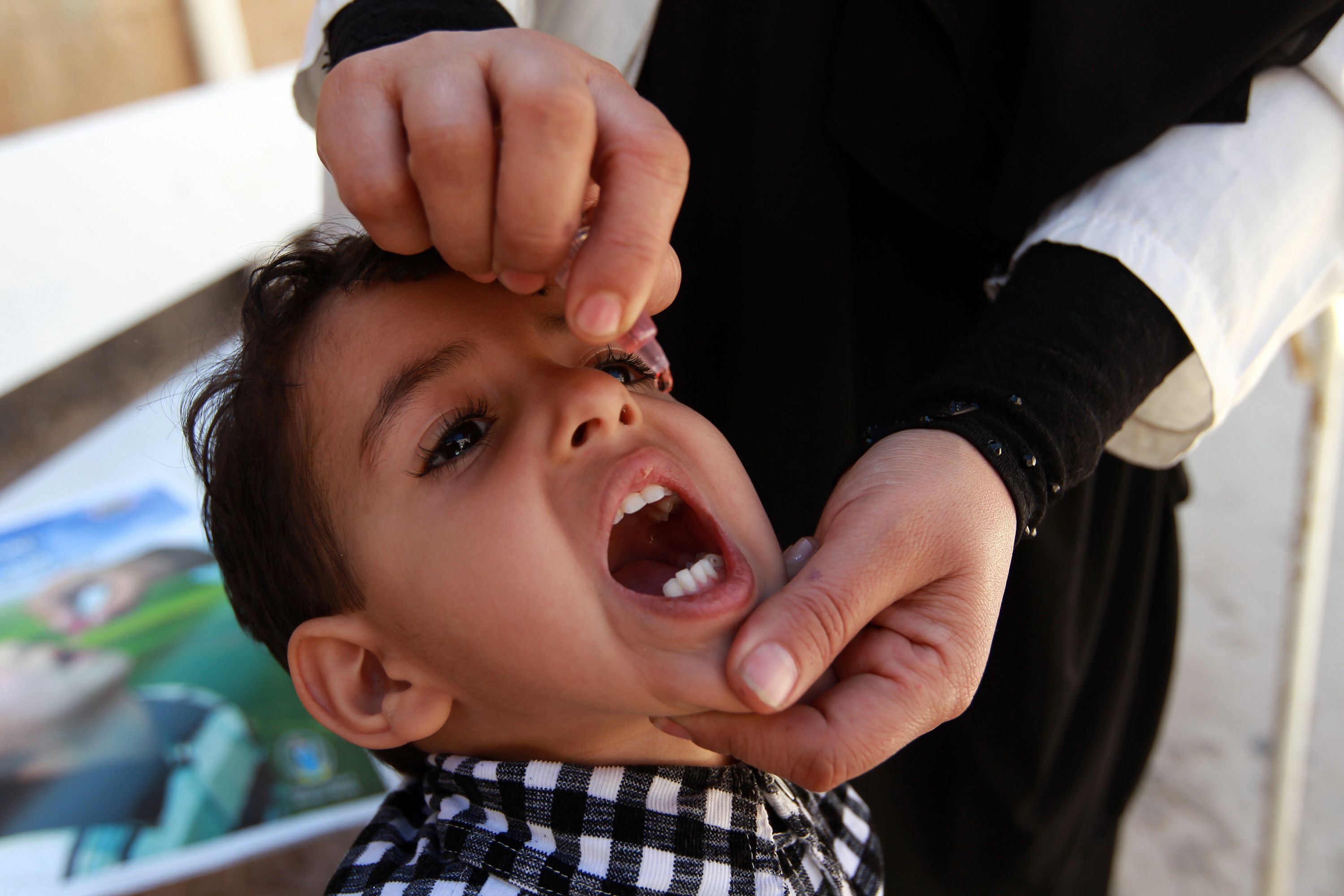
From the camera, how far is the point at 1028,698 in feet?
3.52

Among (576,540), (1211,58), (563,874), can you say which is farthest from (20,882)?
(1211,58)

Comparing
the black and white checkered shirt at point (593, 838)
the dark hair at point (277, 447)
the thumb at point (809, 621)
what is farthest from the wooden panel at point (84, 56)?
the thumb at point (809, 621)

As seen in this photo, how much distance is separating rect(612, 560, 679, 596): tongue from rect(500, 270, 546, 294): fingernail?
301 millimetres

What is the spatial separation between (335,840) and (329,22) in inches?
48.4

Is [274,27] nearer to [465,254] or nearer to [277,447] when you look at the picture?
[277,447]

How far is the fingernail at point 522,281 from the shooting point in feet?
1.91

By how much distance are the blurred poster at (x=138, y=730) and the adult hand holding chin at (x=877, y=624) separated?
2.32 ft

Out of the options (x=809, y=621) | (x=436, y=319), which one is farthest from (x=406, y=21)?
(x=809, y=621)

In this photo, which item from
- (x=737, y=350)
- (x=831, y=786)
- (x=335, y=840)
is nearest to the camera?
(x=831, y=786)

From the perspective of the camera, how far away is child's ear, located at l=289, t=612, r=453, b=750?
0.76 meters

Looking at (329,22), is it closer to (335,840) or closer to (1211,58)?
(1211,58)

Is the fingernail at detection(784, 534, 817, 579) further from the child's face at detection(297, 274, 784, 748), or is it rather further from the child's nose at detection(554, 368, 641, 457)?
the child's nose at detection(554, 368, 641, 457)

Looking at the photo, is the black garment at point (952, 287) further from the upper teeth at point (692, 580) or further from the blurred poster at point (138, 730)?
the blurred poster at point (138, 730)

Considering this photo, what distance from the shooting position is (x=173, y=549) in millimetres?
1511
